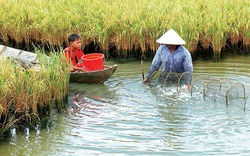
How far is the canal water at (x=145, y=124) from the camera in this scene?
541cm

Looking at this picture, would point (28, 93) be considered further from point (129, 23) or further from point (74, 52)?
point (129, 23)

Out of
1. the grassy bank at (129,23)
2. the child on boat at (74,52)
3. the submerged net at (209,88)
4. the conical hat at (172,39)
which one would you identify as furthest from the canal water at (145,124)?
the grassy bank at (129,23)

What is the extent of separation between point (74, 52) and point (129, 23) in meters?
1.84

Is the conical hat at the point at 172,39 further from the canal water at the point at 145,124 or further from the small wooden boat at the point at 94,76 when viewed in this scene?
the small wooden boat at the point at 94,76

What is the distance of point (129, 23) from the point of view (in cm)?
959

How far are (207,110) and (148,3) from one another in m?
4.62

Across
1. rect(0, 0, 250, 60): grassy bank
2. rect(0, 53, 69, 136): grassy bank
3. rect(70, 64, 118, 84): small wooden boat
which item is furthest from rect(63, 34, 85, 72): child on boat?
rect(0, 0, 250, 60): grassy bank

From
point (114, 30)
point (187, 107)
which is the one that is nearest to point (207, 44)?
point (114, 30)

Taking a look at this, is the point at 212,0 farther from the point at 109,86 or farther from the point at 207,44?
the point at 109,86

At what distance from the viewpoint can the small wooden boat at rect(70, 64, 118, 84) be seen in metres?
7.64

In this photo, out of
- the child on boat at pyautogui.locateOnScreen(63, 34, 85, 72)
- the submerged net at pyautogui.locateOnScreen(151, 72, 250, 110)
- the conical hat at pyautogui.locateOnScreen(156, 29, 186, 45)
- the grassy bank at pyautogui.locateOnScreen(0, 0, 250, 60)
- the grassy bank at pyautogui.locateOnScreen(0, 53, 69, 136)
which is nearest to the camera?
the grassy bank at pyautogui.locateOnScreen(0, 53, 69, 136)

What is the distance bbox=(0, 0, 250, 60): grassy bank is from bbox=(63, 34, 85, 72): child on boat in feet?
4.90

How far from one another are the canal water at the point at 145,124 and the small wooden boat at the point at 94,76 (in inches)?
3.6

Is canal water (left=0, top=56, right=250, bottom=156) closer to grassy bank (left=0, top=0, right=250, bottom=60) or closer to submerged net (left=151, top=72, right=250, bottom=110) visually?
submerged net (left=151, top=72, right=250, bottom=110)
